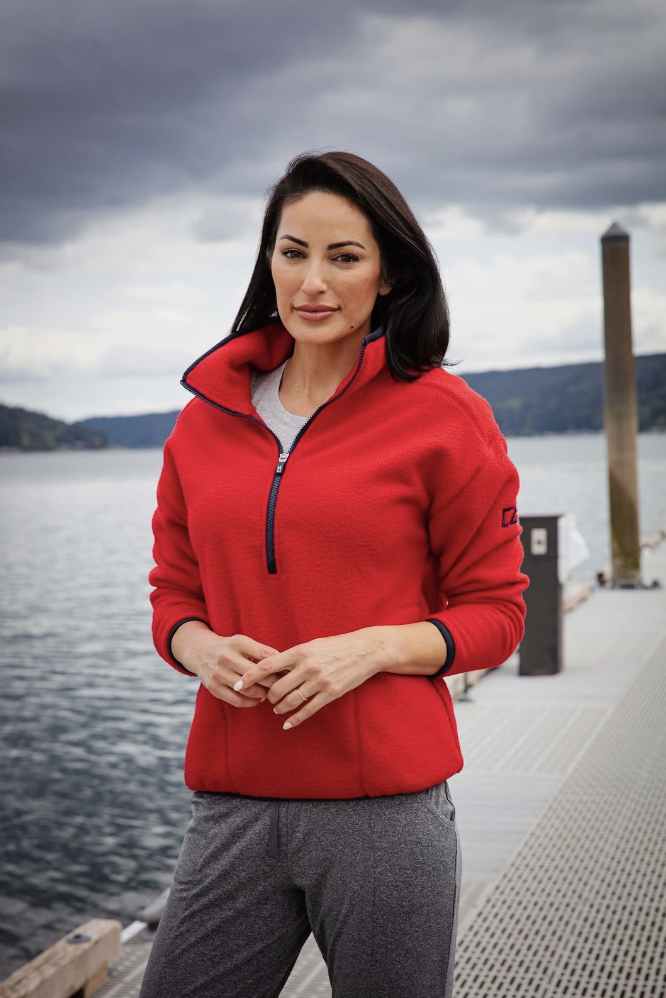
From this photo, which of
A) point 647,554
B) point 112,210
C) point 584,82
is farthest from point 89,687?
point 112,210

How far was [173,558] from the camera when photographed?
1.70m

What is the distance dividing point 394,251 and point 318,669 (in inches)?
26.2

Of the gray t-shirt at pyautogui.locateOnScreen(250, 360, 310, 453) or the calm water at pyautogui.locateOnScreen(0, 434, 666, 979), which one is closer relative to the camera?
the gray t-shirt at pyautogui.locateOnScreen(250, 360, 310, 453)

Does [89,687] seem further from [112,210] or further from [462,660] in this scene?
[112,210]

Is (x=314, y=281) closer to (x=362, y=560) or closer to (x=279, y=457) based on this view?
(x=279, y=457)

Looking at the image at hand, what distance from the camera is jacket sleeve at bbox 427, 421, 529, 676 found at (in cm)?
147

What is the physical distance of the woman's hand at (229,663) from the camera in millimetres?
1409

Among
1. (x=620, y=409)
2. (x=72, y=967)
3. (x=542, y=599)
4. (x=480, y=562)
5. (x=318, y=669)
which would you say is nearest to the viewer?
(x=318, y=669)

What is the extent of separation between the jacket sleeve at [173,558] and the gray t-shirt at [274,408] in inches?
6.8

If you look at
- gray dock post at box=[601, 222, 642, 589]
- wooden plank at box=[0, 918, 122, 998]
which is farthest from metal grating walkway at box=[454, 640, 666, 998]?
gray dock post at box=[601, 222, 642, 589]

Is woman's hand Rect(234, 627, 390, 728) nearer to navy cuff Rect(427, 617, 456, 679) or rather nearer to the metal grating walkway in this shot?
navy cuff Rect(427, 617, 456, 679)

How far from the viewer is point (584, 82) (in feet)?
56.2

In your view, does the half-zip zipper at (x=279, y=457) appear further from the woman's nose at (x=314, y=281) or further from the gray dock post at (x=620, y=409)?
the gray dock post at (x=620, y=409)

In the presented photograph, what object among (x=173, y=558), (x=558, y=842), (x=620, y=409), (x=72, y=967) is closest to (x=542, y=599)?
(x=558, y=842)
